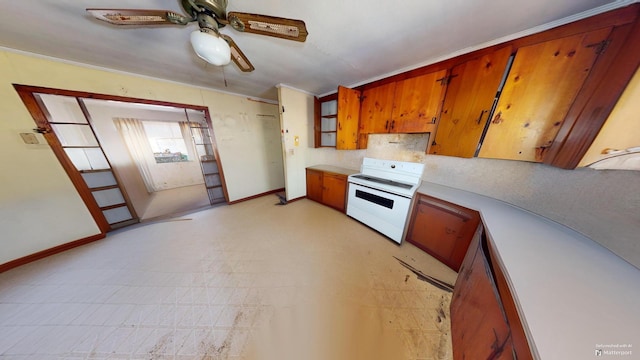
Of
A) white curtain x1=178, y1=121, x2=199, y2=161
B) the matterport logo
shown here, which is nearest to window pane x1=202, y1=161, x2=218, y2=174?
white curtain x1=178, y1=121, x2=199, y2=161

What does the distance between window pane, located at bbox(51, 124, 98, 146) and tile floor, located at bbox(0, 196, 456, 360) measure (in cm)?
152

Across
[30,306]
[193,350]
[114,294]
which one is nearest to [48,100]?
[30,306]

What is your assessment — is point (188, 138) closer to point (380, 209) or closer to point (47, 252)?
point (47, 252)

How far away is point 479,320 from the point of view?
84 cm

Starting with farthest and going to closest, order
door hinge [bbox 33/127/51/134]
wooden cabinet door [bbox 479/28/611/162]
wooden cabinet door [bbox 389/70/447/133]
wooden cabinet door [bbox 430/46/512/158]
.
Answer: door hinge [bbox 33/127/51/134], wooden cabinet door [bbox 389/70/447/133], wooden cabinet door [bbox 430/46/512/158], wooden cabinet door [bbox 479/28/611/162]

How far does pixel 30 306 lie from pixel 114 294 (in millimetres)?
645

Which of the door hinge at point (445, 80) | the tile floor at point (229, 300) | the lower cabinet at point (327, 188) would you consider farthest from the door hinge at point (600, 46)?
the lower cabinet at point (327, 188)

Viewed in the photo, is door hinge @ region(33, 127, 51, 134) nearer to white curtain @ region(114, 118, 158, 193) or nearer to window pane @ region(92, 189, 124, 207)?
window pane @ region(92, 189, 124, 207)

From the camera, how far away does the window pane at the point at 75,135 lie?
2075mm

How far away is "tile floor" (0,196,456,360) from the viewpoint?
1.09 metres

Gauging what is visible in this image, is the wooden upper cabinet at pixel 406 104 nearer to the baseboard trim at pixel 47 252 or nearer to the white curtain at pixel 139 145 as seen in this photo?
the baseboard trim at pixel 47 252

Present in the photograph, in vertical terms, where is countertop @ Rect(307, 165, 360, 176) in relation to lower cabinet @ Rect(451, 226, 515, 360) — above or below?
above

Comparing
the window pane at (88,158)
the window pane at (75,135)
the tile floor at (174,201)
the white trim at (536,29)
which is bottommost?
the tile floor at (174,201)

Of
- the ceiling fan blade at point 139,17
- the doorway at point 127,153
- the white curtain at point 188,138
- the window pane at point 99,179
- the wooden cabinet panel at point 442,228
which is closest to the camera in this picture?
the ceiling fan blade at point 139,17
